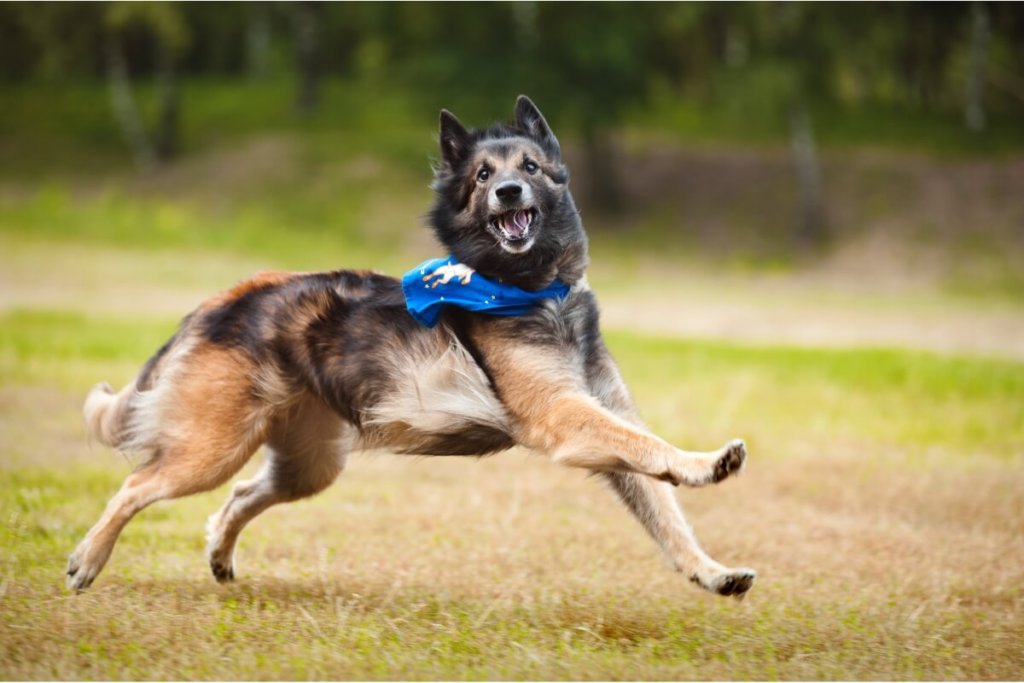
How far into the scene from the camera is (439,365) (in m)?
5.71

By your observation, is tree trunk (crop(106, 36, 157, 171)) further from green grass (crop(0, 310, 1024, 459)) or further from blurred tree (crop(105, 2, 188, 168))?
green grass (crop(0, 310, 1024, 459))

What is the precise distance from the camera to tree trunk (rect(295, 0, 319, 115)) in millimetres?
43625

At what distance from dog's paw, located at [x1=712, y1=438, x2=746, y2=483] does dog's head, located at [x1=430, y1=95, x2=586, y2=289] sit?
1.38 meters

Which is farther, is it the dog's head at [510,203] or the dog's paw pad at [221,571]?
the dog's paw pad at [221,571]

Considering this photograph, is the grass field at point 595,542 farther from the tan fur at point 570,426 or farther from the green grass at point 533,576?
the tan fur at point 570,426

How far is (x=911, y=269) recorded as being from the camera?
1170 inches

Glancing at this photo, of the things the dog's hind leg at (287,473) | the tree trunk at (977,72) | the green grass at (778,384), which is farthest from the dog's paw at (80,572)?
the tree trunk at (977,72)

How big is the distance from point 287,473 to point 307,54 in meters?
39.4

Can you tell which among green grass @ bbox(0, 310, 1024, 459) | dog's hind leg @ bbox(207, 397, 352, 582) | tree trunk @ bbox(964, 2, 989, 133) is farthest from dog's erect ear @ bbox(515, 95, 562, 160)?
tree trunk @ bbox(964, 2, 989, 133)

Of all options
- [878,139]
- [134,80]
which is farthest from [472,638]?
[134,80]

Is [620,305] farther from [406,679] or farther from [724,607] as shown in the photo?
[406,679]

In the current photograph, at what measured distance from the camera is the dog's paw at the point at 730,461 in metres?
4.89

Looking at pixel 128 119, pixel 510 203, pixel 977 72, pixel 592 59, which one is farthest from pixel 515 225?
pixel 128 119

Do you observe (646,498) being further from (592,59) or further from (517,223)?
(592,59)
